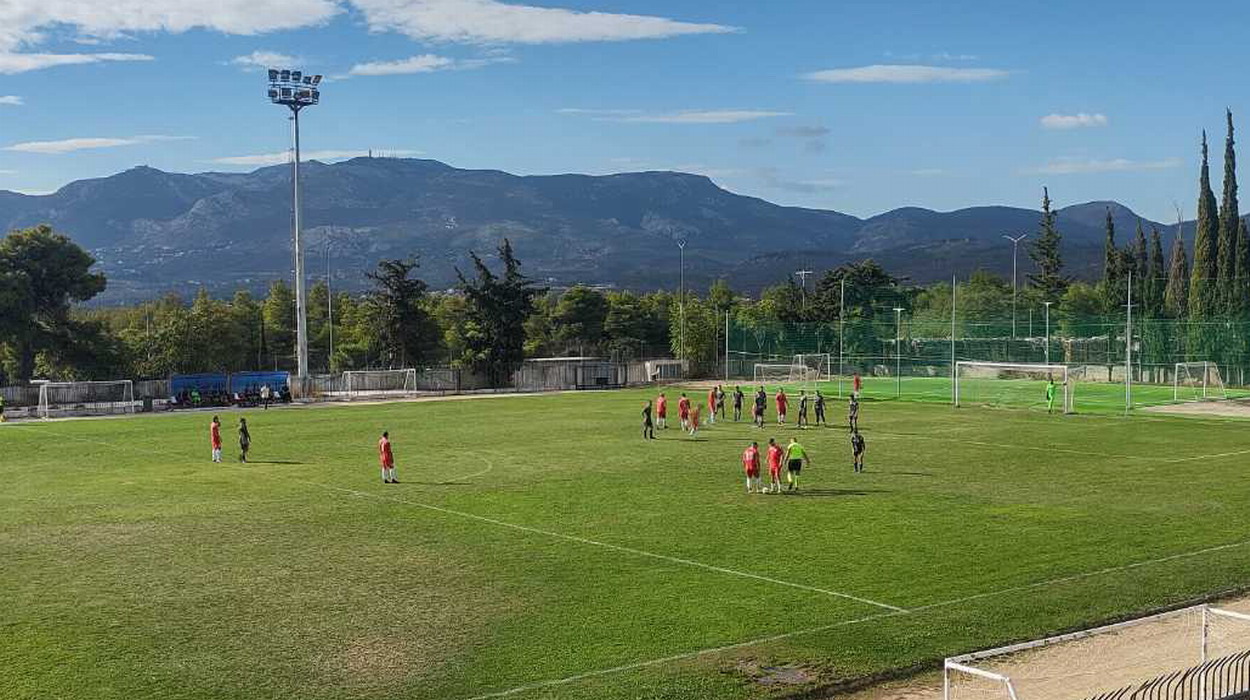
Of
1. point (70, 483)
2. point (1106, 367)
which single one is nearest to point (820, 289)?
point (1106, 367)

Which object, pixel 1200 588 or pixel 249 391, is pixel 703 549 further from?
pixel 249 391

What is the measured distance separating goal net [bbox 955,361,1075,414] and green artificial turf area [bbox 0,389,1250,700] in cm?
1716

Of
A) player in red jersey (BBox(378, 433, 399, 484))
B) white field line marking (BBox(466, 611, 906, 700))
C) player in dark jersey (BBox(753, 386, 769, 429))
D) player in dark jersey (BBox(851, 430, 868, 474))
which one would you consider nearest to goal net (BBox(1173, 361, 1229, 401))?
player in dark jersey (BBox(753, 386, 769, 429))

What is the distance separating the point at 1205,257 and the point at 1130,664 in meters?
92.5

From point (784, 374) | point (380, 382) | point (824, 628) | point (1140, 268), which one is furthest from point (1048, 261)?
point (824, 628)

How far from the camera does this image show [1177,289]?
101 metres

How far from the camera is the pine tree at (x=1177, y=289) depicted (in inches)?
3866

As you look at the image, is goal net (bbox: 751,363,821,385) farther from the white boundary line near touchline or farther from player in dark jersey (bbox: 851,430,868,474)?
the white boundary line near touchline

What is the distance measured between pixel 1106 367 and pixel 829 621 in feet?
198

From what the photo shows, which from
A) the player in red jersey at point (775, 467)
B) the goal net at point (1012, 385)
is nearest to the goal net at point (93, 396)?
the goal net at point (1012, 385)

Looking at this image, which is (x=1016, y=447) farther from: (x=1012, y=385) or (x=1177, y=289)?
(x=1177, y=289)

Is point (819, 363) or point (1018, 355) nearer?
point (1018, 355)

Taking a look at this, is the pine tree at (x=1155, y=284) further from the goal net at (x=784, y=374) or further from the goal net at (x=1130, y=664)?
the goal net at (x=1130, y=664)

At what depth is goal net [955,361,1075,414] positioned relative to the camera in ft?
191
